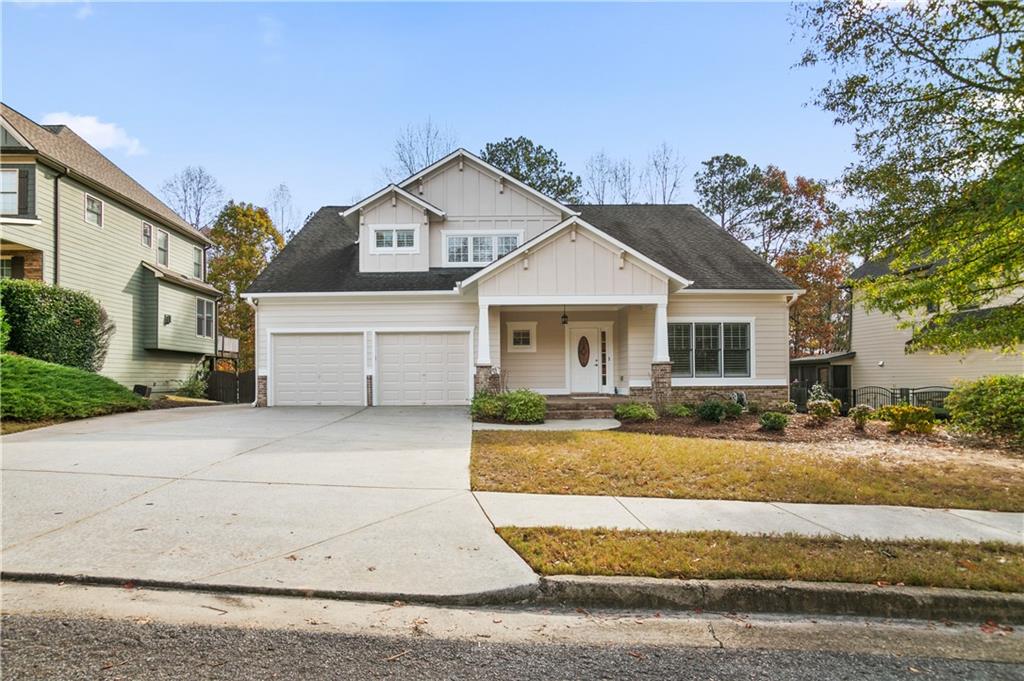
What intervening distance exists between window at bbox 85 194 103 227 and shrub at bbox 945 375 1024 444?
24887 mm

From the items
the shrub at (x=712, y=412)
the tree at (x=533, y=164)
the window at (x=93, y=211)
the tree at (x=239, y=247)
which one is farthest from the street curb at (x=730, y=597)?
the tree at (x=239, y=247)

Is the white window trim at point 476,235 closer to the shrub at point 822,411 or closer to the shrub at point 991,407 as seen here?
the shrub at point 822,411

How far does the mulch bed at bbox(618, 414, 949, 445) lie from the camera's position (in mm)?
10758

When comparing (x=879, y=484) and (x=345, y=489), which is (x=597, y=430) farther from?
(x=345, y=489)

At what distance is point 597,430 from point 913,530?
6.20m

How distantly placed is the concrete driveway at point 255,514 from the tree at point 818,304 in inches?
1021

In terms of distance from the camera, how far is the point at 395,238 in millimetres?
16484

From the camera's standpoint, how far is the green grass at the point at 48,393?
34.5ft

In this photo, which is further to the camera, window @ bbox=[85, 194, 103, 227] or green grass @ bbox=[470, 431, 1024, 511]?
window @ bbox=[85, 194, 103, 227]

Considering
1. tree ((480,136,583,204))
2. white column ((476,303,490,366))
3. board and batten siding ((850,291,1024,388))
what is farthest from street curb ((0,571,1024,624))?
tree ((480,136,583,204))

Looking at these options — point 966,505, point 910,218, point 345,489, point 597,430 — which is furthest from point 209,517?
point 910,218

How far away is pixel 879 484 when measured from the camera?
7.00m

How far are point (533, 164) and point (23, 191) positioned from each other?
2092 centimetres

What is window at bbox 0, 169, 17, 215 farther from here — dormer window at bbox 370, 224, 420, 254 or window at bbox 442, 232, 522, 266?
window at bbox 442, 232, 522, 266
